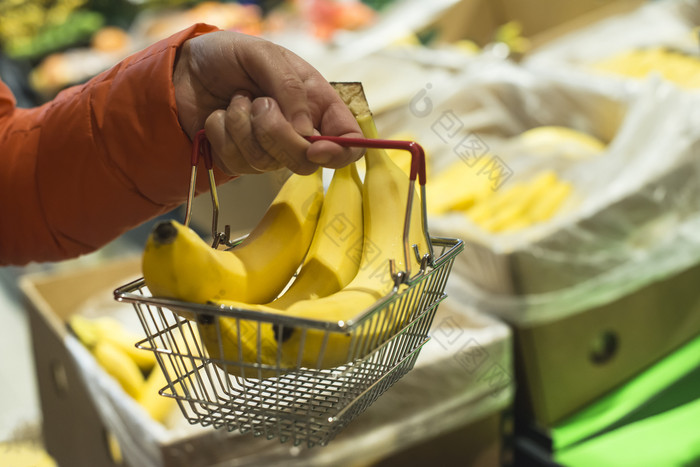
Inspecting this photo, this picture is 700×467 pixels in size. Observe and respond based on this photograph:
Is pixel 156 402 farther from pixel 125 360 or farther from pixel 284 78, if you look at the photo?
pixel 284 78

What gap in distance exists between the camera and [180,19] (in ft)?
10.1

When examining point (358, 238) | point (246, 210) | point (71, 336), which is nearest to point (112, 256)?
point (71, 336)

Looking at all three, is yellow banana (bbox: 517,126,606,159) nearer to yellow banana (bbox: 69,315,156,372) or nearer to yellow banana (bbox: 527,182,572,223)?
yellow banana (bbox: 527,182,572,223)

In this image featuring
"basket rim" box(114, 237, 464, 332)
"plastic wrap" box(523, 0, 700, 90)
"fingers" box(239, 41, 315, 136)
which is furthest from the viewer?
"plastic wrap" box(523, 0, 700, 90)

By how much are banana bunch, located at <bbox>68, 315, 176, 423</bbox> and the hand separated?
2.74 ft

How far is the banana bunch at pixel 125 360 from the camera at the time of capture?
1.36m

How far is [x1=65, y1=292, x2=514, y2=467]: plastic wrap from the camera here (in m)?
1.15

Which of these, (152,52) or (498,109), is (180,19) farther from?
(152,52)

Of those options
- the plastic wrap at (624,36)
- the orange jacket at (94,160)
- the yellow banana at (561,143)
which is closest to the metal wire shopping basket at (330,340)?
the orange jacket at (94,160)

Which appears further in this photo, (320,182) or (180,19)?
(180,19)

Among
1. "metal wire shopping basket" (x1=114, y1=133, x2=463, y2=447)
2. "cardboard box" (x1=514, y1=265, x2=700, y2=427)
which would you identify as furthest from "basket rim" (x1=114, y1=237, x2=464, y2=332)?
"cardboard box" (x1=514, y1=265, x2=700, y2=427)

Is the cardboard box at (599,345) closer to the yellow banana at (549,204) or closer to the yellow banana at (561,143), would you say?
the yellow banana at (549,204)

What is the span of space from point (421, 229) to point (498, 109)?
152 centimetres

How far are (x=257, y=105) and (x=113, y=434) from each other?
102 centimetres
